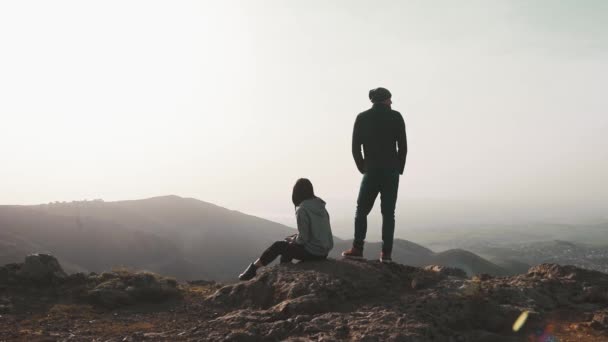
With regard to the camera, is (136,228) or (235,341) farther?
(136,228)

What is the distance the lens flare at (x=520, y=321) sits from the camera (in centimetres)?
644

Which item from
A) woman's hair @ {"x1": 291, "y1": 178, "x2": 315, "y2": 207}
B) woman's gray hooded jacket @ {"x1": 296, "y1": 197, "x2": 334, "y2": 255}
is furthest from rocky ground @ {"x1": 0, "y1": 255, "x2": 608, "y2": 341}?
woman's hair @ {"x1": 291, "y1": 178, "x2": 315, "y2": 207}

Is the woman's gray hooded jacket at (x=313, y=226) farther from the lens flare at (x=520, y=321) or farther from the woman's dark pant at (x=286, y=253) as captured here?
the lens flare at (x=520, y=321)

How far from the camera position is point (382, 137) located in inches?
360

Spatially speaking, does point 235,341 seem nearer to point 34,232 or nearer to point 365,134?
point 365,134

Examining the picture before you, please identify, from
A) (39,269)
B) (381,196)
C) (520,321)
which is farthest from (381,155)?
(39,269)

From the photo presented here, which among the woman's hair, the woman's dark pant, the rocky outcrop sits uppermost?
the woman's hair

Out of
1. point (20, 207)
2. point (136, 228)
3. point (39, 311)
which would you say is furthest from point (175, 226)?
point (39, 311)

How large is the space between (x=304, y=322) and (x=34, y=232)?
117909 millimetres

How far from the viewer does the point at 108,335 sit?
22.9 ft

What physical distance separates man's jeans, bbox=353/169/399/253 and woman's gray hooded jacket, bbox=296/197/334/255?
2.83 feet

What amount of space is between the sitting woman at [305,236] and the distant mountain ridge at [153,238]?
85625 millimetres

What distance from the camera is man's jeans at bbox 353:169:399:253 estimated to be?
29.9 ft

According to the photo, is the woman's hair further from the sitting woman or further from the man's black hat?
the man's black hat
